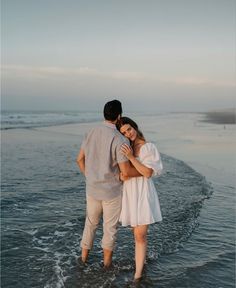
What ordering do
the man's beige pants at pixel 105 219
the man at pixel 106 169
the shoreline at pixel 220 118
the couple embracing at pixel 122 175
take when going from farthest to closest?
the shoreline at pixel 220 118
the man's beige pants at pixel 105 219
the man at pixel 106 169
the couple embracing at pixel 122 175

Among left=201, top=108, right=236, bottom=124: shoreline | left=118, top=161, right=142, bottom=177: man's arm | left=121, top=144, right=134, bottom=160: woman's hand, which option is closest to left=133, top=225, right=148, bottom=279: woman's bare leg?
left=118, top=161, right=142, bottom=177: man's arm

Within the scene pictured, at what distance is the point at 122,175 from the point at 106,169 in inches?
9.1

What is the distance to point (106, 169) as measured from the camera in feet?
16.0

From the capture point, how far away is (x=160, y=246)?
6.09 meters

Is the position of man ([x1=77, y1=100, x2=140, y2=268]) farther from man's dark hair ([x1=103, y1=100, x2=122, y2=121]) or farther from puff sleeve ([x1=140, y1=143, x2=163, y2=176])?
puff sleeve ([x1=140, y1=143, x2=163, y2=176])

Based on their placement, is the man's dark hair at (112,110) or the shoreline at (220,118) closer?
the man's dark hair at (112,110)

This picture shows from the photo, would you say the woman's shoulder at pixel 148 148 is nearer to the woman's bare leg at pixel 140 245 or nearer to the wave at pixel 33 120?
the woman's bare leg at pixel 140 245

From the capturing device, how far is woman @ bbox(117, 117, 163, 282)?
181 inches

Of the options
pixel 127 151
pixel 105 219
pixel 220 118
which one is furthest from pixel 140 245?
pixel 220 118

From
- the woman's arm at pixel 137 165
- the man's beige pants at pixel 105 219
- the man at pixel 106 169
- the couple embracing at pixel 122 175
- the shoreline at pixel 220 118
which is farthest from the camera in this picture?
the shoreline at pixel 220 118

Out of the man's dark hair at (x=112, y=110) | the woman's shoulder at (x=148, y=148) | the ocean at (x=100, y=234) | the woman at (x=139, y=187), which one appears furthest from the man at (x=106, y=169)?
the ocean at (x=100, y=234)

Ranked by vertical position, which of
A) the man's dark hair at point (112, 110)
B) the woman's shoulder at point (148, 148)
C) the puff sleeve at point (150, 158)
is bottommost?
the puff sleeve at point (150, 158)

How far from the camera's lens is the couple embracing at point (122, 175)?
466 cm

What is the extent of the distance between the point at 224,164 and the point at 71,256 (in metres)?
8.87
